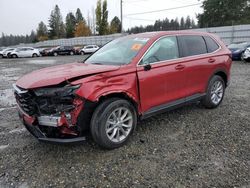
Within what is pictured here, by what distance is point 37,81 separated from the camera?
3.20 m

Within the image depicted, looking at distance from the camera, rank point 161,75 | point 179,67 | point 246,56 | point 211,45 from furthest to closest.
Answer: point 246,56 → point 211,45 → point 179,67 → point 161,75

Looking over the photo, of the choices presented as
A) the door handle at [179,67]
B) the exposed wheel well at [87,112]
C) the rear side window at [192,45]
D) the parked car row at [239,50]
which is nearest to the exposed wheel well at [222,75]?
the rear side window at [192,45]

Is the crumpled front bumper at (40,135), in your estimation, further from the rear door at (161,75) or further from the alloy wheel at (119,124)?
the rear door at (161,75)

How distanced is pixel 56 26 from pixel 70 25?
535 centimetres

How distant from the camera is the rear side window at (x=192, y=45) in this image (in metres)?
4.51

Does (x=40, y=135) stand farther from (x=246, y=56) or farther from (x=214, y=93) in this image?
(x=246, y=56)

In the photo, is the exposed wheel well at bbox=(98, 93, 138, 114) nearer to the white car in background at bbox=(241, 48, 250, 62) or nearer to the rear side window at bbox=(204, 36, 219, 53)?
the rear side window at bbox=(204, 36, 219, 53)

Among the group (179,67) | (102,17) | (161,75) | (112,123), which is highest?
(102,17)

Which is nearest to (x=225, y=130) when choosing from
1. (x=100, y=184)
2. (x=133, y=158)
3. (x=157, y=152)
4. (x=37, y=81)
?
(x=157, y=152)

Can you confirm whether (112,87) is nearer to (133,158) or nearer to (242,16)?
(133,158)

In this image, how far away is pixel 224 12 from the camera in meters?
51.3

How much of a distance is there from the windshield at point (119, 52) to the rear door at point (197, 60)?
940 mm

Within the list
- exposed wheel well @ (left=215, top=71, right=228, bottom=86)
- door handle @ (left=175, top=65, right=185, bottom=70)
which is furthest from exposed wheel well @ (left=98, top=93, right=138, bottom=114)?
exposed wheel well @ (left=215, top=71, right=228, bottom=86)

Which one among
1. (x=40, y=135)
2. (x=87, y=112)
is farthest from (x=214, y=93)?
(x=40, y=135)
